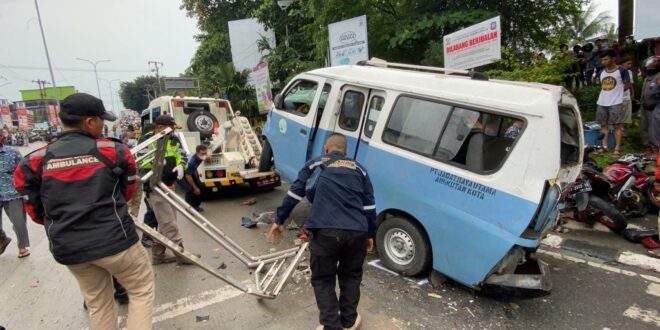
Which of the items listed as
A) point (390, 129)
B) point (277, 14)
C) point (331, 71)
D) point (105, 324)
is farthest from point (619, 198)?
point (277, 14)

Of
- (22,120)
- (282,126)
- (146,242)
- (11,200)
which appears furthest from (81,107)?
(22,120)

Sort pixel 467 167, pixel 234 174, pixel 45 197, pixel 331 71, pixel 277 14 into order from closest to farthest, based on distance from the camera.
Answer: pixel 45 197
pixel 467 167
pixel 331 71
pixel 234 174
pixel 277 14

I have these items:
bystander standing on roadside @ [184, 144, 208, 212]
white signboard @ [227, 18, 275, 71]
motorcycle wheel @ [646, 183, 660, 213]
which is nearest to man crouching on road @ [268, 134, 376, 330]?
bystander standing on roadside @ [184, 144, 208, 212]

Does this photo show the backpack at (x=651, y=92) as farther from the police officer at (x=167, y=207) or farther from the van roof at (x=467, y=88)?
the police officer at (x=167, y=207)

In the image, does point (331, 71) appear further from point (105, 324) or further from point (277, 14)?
point (277, 14)

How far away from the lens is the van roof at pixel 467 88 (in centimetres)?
325

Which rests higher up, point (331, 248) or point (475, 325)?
point (331, 248)

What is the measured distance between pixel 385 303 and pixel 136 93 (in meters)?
99.6

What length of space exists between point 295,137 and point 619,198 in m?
4.37

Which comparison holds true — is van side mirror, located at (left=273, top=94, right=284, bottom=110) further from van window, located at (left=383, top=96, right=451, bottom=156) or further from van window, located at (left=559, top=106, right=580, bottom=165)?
van window, located at (left=559, top=106, right=580, bottom=165)

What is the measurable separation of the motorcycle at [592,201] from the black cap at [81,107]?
15.9ft

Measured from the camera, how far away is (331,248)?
2.84 metres

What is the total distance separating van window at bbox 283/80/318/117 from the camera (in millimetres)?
5348

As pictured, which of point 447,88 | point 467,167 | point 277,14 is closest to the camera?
point 467,167
